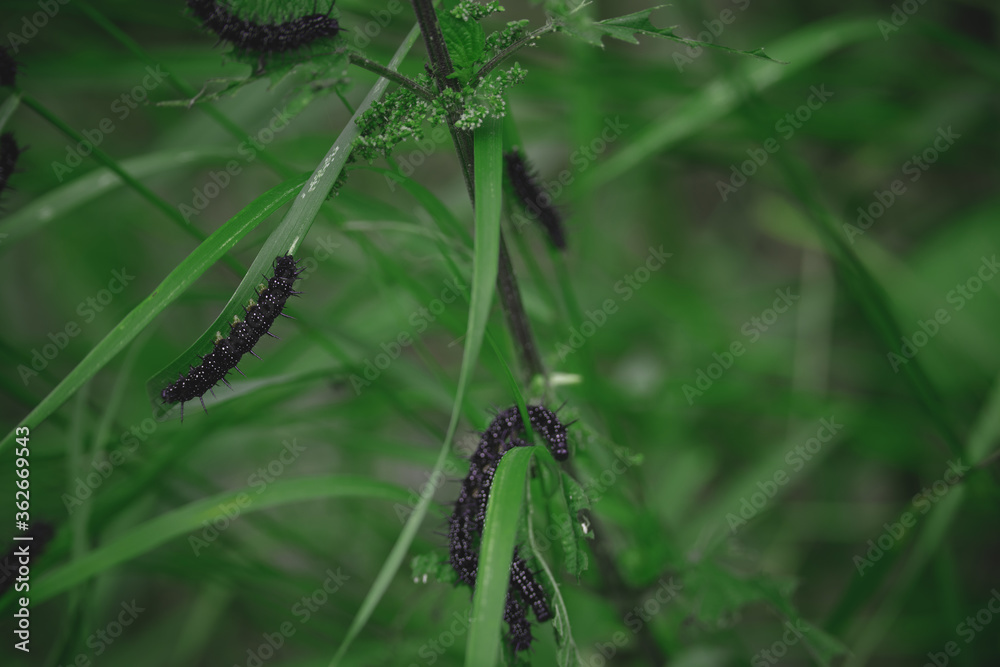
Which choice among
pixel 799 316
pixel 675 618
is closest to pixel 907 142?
pixel 799 316

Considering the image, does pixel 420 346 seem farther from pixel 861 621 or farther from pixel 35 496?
pixel 861 621

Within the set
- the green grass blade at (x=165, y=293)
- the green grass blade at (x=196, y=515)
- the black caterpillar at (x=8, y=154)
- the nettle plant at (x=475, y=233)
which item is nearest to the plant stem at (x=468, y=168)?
the nettle plant at (x=475, y=233)

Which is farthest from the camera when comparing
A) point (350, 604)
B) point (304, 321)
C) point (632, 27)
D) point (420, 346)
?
point (350, 604)

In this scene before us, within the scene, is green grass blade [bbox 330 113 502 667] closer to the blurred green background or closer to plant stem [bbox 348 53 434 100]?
plant stem [bbox 348 53 434 100]

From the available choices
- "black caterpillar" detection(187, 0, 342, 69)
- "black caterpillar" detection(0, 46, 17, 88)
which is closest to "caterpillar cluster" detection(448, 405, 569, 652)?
"black caterpillar" detection(187, 0, 342, 69)

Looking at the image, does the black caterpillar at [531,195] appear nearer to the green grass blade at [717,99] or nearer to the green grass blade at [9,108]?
the green grass blade at [717,99]

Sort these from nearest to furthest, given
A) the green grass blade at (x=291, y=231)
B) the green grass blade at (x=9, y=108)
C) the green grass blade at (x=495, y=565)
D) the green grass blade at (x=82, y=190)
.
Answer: the green grass blade at (x=495, y=565), the green grass blade at (x=291, y=231), the green grass blade at (x=9, y=108), the green grass blade at (x=82, y=190)
